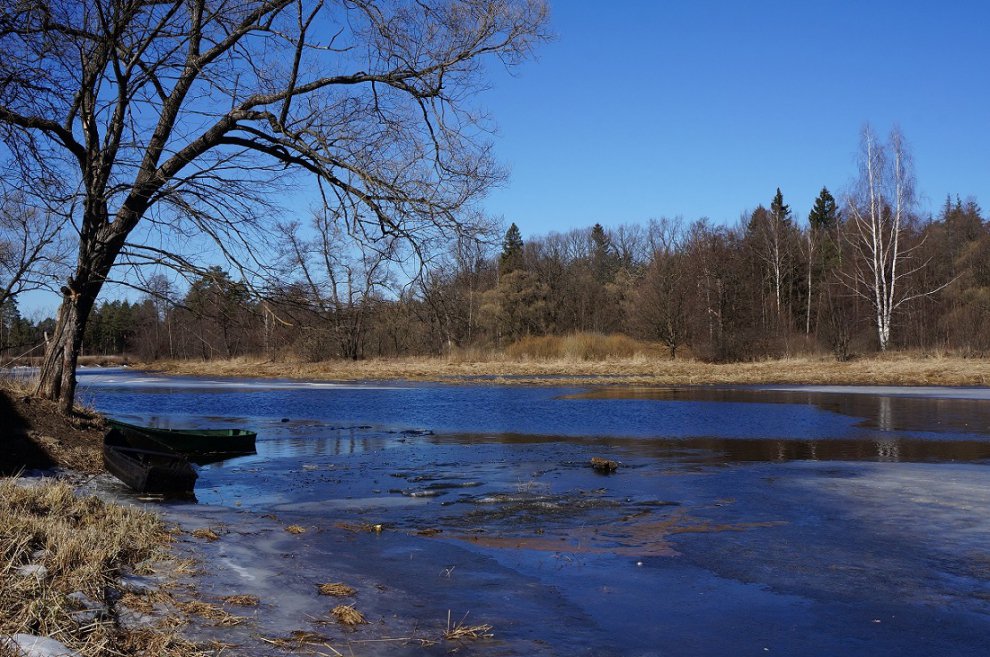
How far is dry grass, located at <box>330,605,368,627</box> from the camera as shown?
17.4ft

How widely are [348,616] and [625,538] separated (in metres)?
4.07

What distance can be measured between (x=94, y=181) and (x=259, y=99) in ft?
8.36

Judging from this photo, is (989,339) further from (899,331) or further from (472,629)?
(472,629)

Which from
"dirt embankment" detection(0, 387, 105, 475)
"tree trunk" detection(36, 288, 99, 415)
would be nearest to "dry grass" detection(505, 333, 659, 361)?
"tree trunk" detection(36, 288, 99, 415)

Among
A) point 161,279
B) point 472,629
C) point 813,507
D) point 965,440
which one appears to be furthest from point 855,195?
point 472,629

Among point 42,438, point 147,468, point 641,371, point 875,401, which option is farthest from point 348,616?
point 641,371

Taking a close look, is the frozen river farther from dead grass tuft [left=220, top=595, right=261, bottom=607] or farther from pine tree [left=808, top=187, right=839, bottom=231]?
pine tree [left=808, top=187, right=839, bottom=231]

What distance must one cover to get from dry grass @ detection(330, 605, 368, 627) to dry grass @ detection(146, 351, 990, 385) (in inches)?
1105

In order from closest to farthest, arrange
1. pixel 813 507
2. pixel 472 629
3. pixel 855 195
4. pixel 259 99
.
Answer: pixel 472 629, pixel 813 507, pixel 259 99, pixel 855 195

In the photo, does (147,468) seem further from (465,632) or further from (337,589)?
(465,632)

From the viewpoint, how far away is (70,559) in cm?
495

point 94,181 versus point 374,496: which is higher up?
point 94,181

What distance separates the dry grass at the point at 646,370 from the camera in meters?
37.0

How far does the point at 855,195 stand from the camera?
153ft
